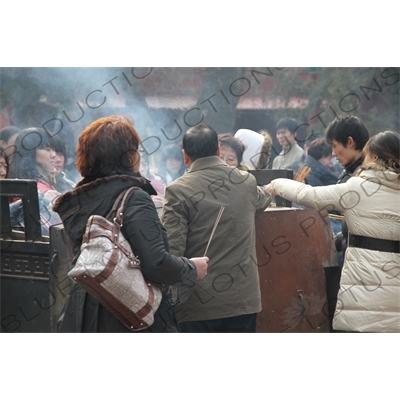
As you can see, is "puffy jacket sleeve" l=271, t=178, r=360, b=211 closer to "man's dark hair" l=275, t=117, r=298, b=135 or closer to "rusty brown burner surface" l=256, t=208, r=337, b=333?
"rusty brown burner surface" l=256, t=208, r=337, b=333

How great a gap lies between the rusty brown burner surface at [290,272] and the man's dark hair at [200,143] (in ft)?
1.65

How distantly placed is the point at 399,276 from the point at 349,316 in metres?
0.32

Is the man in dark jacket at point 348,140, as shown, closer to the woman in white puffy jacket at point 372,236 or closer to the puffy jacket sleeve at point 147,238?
the woman in white puffy jacket at point 372,236

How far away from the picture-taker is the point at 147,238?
2.73 m

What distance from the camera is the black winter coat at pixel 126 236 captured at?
273cm

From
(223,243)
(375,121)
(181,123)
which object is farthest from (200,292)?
(181,123)

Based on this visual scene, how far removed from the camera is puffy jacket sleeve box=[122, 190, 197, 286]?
2721mm

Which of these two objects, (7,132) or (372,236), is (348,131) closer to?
(372,236)

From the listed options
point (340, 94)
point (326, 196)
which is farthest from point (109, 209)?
point (340, 94)

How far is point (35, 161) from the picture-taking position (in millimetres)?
6457

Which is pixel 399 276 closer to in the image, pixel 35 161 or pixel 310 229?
pixel 310 229

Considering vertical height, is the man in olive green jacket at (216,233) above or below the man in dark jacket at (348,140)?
below

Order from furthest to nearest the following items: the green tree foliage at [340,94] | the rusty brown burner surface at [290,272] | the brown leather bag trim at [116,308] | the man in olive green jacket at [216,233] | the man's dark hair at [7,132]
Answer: the green tree foliage at [340,94] → the man's dark hair at [7,132] → the rusty brown burner surface at [290,272] → the man in olive green jacket at [216,233] → the brown leather bag trim at [116,308]

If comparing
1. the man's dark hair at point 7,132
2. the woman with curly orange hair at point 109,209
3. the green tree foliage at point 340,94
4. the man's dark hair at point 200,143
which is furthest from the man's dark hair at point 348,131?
the man's dark hair at point 7,132
